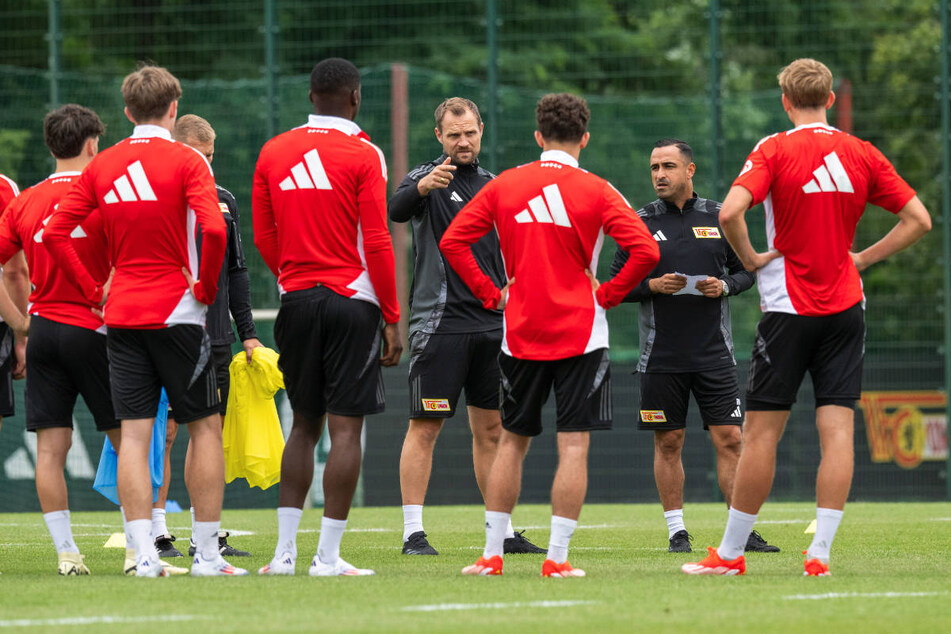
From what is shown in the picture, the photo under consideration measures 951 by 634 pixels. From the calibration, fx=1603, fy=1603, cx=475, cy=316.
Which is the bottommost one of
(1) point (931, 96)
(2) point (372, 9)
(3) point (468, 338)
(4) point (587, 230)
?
(3) point (468, 338)

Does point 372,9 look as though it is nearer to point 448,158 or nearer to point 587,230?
point 448,158

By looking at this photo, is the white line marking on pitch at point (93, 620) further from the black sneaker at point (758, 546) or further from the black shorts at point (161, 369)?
the black sneaker at point (758, 546)

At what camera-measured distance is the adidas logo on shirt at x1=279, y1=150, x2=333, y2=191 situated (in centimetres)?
675

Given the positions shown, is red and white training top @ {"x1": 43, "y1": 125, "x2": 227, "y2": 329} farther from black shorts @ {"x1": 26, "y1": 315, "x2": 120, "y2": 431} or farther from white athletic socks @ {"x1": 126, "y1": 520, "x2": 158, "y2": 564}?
white athletic socks @ {"x1": 126, "y1": 520, "x2": 158, "y2": 564}

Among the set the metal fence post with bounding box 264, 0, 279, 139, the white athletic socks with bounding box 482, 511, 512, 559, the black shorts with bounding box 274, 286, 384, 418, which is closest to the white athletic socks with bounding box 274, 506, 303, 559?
the black shorts with bounding box 274, 286, 384, 418

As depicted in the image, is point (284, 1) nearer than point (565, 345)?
No

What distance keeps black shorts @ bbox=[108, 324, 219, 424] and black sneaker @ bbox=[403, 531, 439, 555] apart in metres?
1.89

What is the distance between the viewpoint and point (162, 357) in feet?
22.1

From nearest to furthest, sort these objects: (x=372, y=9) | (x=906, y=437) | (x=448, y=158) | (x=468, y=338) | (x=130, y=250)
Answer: (x=130, y=250), (x=448, y=158), (x=468, y=338), (x=906, y=437), (x=372, y=9)

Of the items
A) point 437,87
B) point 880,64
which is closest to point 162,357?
point 437,87

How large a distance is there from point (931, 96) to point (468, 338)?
897cm

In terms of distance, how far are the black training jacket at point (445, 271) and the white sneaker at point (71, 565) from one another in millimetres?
2352

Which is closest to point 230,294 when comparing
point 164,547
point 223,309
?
point 223,309

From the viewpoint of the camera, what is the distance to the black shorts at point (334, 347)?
6.77m
